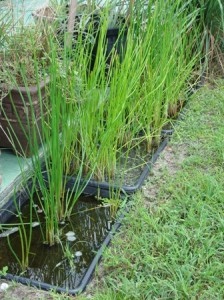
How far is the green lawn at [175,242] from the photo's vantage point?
2139mm

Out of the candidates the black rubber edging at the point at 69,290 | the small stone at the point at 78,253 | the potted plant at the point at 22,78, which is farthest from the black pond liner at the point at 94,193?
the potted plant at the point at 22,78

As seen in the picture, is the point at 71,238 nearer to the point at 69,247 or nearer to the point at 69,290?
the point at 69,247

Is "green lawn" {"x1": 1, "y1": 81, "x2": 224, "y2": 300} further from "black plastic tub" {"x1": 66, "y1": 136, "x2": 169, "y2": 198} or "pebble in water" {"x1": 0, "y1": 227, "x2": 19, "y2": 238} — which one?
"pebble in water" {"x1": 0, "y1": 227, "x2": 19, "y2": 238}

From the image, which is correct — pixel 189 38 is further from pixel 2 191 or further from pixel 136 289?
pixel 136 289

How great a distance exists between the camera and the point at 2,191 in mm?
2732

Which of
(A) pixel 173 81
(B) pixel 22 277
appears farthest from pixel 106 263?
(A) pixel 173 81

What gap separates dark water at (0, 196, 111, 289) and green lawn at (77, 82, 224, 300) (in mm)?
116

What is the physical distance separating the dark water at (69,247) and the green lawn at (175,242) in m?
0.12

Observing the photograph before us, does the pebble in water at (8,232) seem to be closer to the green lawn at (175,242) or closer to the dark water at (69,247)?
the dark water at (69,247)

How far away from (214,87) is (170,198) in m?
1.85

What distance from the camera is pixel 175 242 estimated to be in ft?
7.82

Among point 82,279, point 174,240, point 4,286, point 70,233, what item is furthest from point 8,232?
point 174,240

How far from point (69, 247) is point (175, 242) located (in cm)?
49

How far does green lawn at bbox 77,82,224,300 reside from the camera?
214 cm
